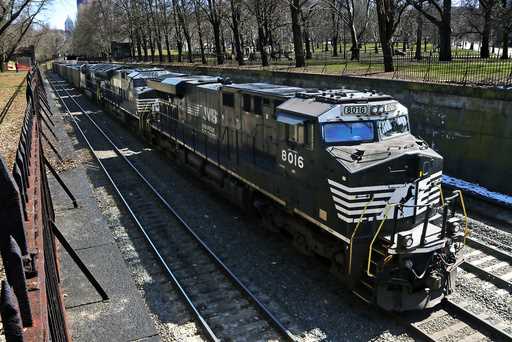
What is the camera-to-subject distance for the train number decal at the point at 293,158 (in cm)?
1036

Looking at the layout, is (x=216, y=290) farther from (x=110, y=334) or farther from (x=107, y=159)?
(x=107, y=159)

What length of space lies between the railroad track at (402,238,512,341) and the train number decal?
4.03 m

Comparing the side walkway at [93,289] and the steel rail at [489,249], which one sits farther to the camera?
the steel rail at [489,249]

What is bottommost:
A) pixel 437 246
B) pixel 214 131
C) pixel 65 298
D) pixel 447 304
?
pixel 447 304

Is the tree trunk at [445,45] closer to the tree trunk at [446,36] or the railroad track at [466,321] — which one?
the tree trunk at [446,36]

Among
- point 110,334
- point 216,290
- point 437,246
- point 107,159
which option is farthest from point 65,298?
point 107,159

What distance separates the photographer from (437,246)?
8758mm

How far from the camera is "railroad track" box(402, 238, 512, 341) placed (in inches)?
331

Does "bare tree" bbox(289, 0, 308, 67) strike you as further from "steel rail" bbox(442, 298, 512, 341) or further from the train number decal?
"steel rail" bbox(442, 298, 512, 341)

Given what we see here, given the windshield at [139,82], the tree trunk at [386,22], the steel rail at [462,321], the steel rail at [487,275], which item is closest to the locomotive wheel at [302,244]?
the steel rail at [462,321]

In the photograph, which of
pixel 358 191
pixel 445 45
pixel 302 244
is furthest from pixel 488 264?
pixel 445 45

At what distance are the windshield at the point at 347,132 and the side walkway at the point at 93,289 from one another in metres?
5.21

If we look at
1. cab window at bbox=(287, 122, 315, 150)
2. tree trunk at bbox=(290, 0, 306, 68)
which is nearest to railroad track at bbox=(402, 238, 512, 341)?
cab window at bbox=(287, 122, 315, 150)

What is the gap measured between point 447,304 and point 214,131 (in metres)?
9.49
